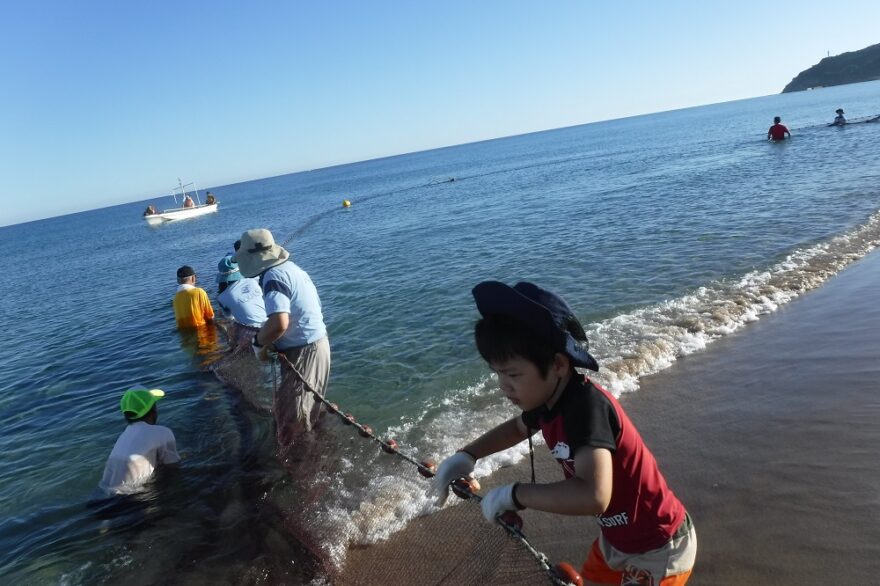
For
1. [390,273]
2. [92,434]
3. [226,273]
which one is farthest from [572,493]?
[390,273]

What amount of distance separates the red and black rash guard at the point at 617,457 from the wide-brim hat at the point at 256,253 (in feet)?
12.6

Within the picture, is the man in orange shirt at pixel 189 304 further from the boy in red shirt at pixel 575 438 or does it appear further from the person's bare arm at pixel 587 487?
the person's bare arm at pixel 587 487

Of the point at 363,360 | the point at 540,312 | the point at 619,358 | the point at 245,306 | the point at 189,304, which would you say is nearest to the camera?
the point at 540,312

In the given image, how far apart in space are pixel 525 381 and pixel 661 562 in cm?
107

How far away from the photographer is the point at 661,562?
223cm

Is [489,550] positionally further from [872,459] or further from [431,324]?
[431,324]

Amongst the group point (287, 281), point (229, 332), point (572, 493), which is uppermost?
point (287, 281)

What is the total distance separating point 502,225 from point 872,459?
1945 cm

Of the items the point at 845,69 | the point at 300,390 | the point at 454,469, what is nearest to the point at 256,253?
the point at 300,390

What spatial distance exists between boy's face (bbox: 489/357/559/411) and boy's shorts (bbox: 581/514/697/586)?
902mm

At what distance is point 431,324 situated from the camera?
35.8 feet

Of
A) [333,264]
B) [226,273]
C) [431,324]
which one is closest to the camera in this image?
[226,273]

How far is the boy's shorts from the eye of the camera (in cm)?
223

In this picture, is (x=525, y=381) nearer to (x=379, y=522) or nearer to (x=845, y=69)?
(x=379, y=522)
